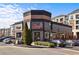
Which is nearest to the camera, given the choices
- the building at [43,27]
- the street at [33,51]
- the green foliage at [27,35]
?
the street at [33,51]

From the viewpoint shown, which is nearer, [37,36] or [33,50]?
[33,50]

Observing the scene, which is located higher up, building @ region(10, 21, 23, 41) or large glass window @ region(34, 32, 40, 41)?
building @ region(10, 21, 23, 41)

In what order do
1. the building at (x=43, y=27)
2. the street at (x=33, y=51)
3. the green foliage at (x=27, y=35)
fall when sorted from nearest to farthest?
1. the street at (x=33, y=51)
2. the building at (x=43, y=27)
3. the green foliage at (x=27, y=35)

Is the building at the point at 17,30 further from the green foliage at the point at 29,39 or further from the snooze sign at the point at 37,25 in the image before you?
the snooze sign at the point at 37,25

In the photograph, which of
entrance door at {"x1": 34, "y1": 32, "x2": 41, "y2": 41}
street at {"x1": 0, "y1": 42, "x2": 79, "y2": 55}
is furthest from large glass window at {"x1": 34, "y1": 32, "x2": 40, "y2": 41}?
street at {"x1": 0, "y1": 42, "x2": 79, "y2": 55}

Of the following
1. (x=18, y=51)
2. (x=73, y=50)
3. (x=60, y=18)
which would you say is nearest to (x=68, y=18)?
(x=60, y=18)

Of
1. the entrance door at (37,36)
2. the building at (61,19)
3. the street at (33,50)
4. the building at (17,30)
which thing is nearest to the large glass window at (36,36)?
the entrance door at (37,36)

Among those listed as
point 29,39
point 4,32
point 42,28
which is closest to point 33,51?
point 29,39

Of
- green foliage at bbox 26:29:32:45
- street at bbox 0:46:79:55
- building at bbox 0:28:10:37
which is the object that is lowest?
street at bbox 0:46:79:55

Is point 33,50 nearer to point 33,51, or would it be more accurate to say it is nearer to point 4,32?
point 33,51

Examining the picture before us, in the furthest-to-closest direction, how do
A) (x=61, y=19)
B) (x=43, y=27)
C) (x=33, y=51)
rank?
(x=61, y=19) < (x=43, y=27) < (x=33, y=51)

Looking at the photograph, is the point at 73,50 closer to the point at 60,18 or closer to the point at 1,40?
the point at 60,18

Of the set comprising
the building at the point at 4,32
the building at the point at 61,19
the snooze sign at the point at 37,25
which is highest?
the building at the point at 61,19

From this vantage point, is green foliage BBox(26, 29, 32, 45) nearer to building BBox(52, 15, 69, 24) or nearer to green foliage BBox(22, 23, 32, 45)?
green foliage BBox(22, 23, 32, 45)
